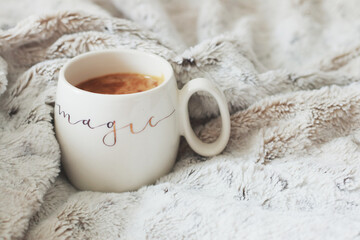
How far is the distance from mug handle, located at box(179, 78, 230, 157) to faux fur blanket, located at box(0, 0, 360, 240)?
0.02 m

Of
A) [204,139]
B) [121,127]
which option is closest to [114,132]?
[121,127]

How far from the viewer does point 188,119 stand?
1.66 feet

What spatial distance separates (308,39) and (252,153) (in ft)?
1.18

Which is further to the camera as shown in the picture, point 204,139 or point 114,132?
point 204,139

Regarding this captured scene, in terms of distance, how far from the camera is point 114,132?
44 centimetres

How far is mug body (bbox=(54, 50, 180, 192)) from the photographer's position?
0.43m

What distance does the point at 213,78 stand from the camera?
0.56 metres

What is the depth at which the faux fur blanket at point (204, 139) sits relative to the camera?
41cm

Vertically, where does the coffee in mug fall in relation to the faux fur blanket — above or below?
above

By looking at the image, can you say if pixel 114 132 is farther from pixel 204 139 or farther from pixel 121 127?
pixel 204 139

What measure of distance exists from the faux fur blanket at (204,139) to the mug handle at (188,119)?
2 centimetres

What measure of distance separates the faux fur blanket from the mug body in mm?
20

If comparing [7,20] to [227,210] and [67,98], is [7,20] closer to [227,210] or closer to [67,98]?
[67,98]

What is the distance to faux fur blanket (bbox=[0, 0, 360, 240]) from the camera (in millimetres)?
407
